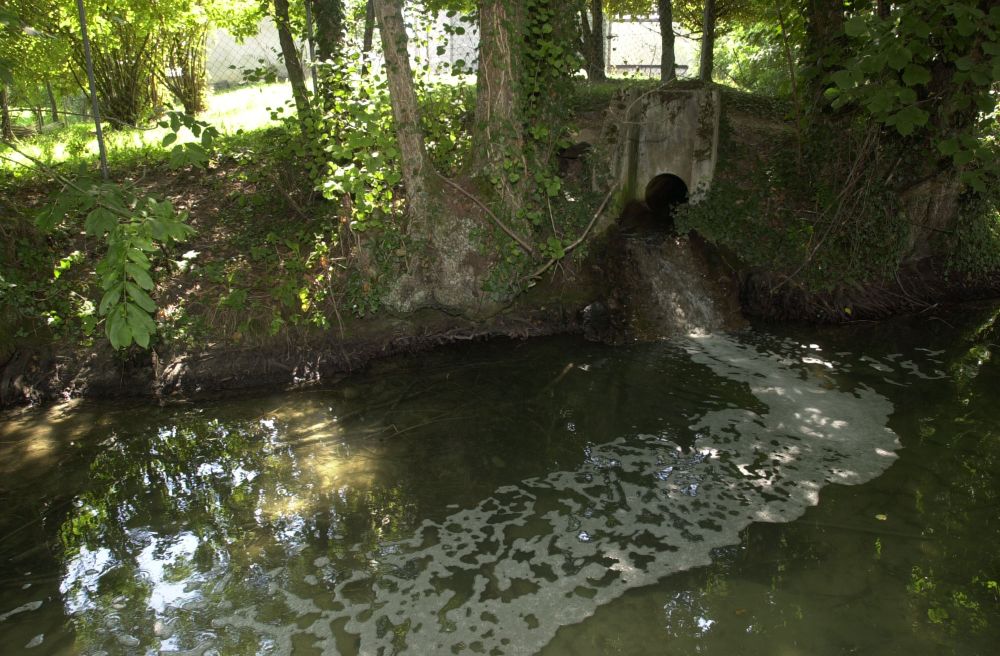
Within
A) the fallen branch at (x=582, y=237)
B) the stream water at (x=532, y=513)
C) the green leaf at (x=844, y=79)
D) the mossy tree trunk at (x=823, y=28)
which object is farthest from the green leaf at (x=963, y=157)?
the fallen branch at (x=582, y=237)

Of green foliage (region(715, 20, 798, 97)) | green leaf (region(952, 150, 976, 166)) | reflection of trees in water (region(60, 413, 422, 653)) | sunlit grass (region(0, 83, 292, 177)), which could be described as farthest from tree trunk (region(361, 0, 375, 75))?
green foliage (region(715, 20, 798, 97))

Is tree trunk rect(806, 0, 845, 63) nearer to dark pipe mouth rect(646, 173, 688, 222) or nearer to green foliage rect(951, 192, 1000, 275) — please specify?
dark pipe mouth rect(646, 173, 688, 222)

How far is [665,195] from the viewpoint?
10.1 metres

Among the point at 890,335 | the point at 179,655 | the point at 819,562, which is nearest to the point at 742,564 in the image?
the point at 819,562

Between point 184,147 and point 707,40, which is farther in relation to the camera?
point 707,40

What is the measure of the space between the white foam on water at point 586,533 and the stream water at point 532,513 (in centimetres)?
2

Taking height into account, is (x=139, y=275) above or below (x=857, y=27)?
below

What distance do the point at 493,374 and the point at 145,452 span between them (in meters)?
Answer: 3.44

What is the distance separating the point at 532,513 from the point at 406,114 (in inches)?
178

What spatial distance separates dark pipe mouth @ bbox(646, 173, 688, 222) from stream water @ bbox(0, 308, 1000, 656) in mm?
3063

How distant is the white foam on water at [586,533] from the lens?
3.95 m

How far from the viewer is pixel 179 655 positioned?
12.4ft

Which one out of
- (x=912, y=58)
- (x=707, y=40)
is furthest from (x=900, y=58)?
(x=707, y=40)

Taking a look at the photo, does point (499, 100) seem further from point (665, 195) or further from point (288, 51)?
point (665, 195)
